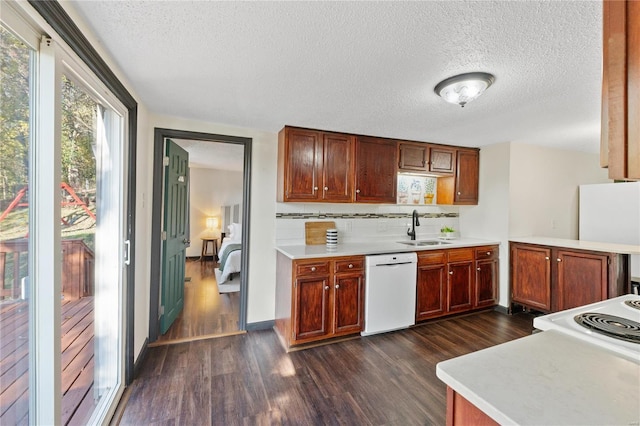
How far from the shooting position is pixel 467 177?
3828 millimetres

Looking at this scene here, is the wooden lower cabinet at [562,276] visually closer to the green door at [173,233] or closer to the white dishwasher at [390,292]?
the white dishwasher at [390,292]

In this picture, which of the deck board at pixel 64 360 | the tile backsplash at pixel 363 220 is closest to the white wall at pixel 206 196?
the tile backsplash at pixel 363 220

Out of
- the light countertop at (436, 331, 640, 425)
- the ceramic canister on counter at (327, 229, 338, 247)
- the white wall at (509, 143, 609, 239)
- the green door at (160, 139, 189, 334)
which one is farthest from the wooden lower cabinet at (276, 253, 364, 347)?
the white wall at (509, 143, 609, 239)

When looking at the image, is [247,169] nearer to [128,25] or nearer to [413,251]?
[128,25]

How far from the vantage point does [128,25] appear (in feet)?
4.30

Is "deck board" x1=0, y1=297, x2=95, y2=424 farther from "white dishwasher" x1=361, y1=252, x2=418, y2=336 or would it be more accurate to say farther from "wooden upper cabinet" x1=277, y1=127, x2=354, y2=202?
"white dishwasher" x1=361, y1=252, x2=418, y2=336

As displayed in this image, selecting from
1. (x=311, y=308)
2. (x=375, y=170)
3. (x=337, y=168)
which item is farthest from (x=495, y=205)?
(x=311, y=308)

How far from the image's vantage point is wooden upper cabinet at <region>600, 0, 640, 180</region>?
1.66 feet

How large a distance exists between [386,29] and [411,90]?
76 centimetres

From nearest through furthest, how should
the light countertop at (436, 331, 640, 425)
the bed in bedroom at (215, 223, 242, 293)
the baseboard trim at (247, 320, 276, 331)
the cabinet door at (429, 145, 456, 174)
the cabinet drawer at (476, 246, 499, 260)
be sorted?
the light countertop at (436, 331, 640, 425), the baseboard trim at (247, 320, 276, 331), the cabinet drawer at (476, 246, 499, 260), the cabinet door at (429, 145, 456, 174), the bed in bedroom at (215, 223, 242, 293)

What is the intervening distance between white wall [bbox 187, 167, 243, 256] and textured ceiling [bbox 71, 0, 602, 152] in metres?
4.16

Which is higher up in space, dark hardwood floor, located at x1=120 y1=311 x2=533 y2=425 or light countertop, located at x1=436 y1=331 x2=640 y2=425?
light countertop, located at x1=436 y1=331 x2=640 y2=425

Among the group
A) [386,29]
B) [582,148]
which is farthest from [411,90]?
[582,148]

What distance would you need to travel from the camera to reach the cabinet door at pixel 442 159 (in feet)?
11.8
